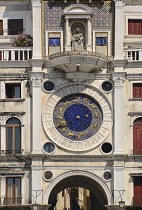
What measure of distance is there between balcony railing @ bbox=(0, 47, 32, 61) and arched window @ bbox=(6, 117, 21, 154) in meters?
3.57

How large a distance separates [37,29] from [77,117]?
18.6 feet

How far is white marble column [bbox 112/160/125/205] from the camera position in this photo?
46.3m

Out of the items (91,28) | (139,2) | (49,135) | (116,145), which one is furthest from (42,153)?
(139,2)

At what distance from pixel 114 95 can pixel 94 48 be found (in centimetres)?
304

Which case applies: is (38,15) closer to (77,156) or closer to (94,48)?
(94,48)

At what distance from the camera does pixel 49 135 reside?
154 feet

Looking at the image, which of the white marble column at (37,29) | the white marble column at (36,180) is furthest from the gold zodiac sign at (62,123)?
the white marble column at (37,29)

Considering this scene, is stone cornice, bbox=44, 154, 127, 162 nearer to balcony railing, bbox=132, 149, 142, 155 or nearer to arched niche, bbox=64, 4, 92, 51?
balcony railing, bbox=132, 149, 142, 155

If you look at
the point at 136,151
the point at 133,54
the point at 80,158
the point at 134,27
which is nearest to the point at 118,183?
the point at 136,151

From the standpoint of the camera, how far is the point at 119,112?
46906 millimetres

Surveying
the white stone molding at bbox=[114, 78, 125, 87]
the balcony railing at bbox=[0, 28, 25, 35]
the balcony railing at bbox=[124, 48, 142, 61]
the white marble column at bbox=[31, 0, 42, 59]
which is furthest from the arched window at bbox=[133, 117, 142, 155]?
the balcony railing at bbox=[0, 28, 25, 35]

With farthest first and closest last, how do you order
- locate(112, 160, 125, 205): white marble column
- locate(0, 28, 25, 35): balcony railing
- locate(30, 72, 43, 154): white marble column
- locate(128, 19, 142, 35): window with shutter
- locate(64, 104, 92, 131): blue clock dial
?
1. locate(0, 28, 25, 35): balcony railing
2. locate(128, 19, 142, 35): window with shutter
3. locate(64, 104, 92, 131): blue clock dial
4. locate(30, 72, 43, 154): white marble column
5. locate(112, 160, 125, 205): white marble column

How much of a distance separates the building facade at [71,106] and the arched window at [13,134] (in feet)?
0.19

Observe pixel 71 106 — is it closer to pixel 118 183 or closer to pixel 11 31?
pixel 118 183
